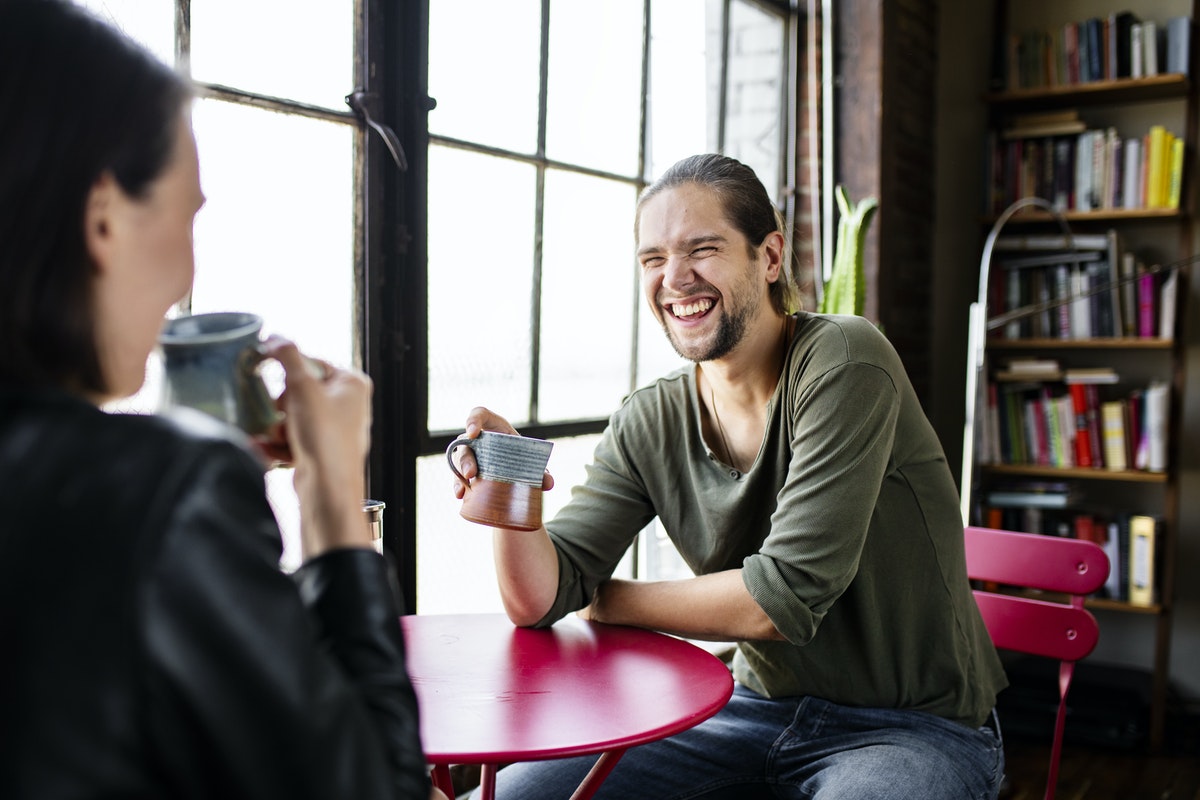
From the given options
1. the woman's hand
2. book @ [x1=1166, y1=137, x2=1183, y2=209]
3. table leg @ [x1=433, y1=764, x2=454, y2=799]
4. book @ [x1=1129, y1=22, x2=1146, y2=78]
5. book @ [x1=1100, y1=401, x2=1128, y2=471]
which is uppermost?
book @ [x1=1129, y1=22, x2=1146, y2=78]

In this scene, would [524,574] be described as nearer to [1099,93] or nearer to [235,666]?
[235,666]

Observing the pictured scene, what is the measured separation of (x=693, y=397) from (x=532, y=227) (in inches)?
29.9

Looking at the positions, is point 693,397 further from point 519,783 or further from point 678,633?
point 519,783

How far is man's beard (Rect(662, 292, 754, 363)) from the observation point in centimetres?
181

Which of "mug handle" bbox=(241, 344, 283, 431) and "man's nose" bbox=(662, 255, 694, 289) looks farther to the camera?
"man's nose" bbox=(662, 255, 694, 289)

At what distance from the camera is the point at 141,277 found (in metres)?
0.67

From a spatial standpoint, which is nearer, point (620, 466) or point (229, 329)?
point (229, 329)

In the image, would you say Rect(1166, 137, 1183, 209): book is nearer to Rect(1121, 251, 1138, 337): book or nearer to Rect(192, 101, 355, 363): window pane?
Rect(1121, 251, 1138, 337): book

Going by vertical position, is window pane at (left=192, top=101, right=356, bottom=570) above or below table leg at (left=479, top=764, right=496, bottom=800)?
above

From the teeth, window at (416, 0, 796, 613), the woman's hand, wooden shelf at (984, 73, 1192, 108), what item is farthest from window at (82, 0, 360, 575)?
wooden shelf at (984, 73, 1192, 108)

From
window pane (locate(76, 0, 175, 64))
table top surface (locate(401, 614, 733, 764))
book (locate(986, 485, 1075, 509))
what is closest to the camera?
table top surface (locate(401, 614, 733, 764))

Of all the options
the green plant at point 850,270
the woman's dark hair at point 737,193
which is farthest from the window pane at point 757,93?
the woman's dark hair at point 737,193

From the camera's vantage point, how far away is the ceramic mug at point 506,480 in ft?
4.84

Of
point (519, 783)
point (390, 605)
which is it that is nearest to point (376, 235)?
point (519, 783)
